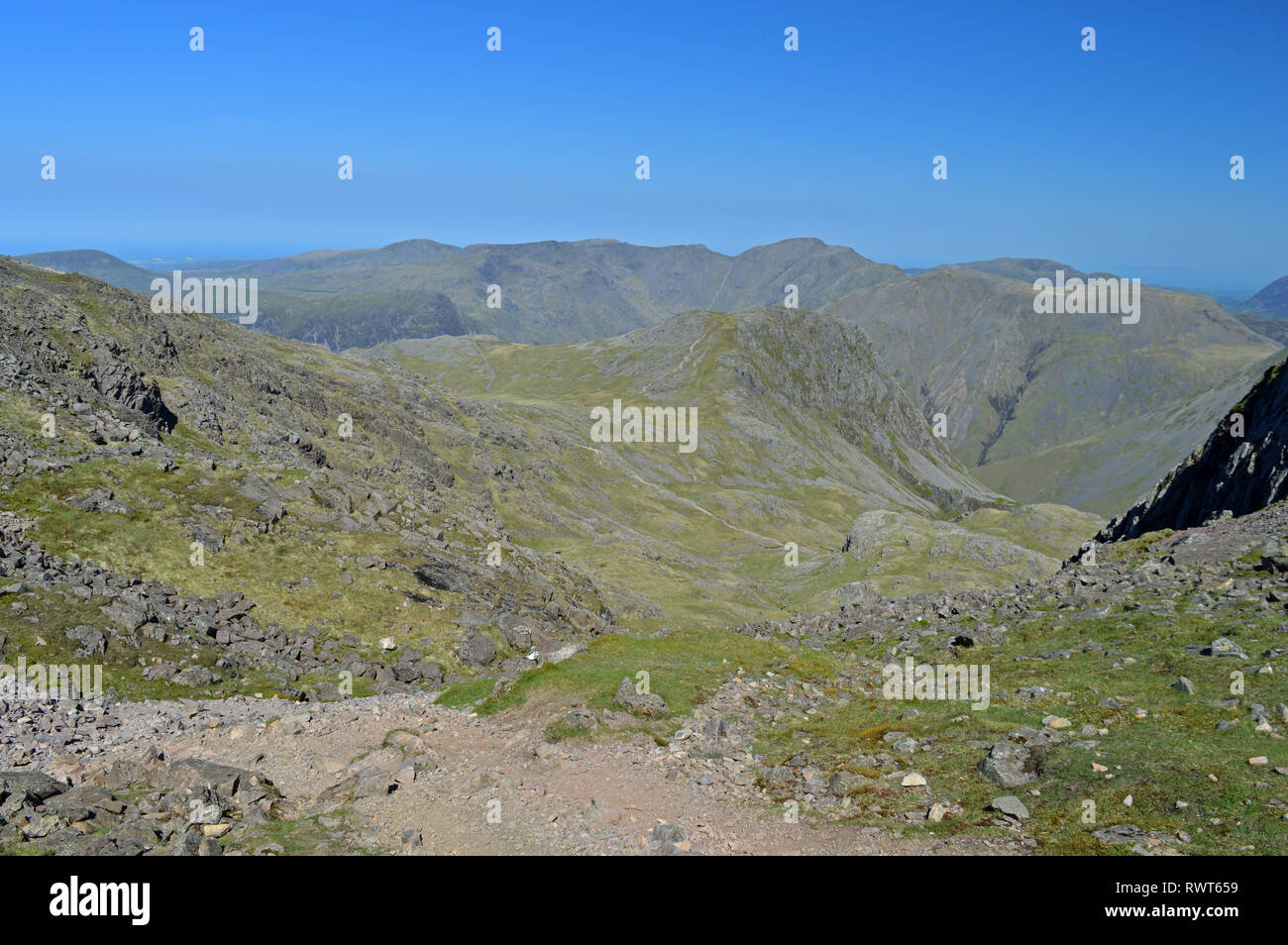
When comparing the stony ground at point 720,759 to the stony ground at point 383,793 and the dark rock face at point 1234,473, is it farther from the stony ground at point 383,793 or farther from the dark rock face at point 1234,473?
the dark rock face at point 1234,473

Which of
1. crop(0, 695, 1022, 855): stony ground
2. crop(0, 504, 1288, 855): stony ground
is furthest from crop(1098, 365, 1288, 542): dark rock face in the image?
crop(0, 695, 1022, 855): stony ground

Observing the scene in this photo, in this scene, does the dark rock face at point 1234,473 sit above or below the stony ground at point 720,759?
above

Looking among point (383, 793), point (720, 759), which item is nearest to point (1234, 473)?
point (720, 759)

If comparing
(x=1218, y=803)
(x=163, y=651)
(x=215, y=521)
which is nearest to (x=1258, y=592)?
(x=1218, y=803)

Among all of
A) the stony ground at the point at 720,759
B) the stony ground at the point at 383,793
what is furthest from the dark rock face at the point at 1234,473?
the stony ground at the point at 383,793

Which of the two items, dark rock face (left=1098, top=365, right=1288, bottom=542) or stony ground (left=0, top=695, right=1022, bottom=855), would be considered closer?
stony ground (left=0, top=695, right=1022, bottom=855)

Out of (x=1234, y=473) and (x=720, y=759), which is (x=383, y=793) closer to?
(x=720, y=759)

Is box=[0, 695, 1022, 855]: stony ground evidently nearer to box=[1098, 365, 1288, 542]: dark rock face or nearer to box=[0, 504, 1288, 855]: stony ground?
box=[0, 504, 1288, 855]: stony ground

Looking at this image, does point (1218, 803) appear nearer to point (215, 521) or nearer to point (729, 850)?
point (729, 850)
